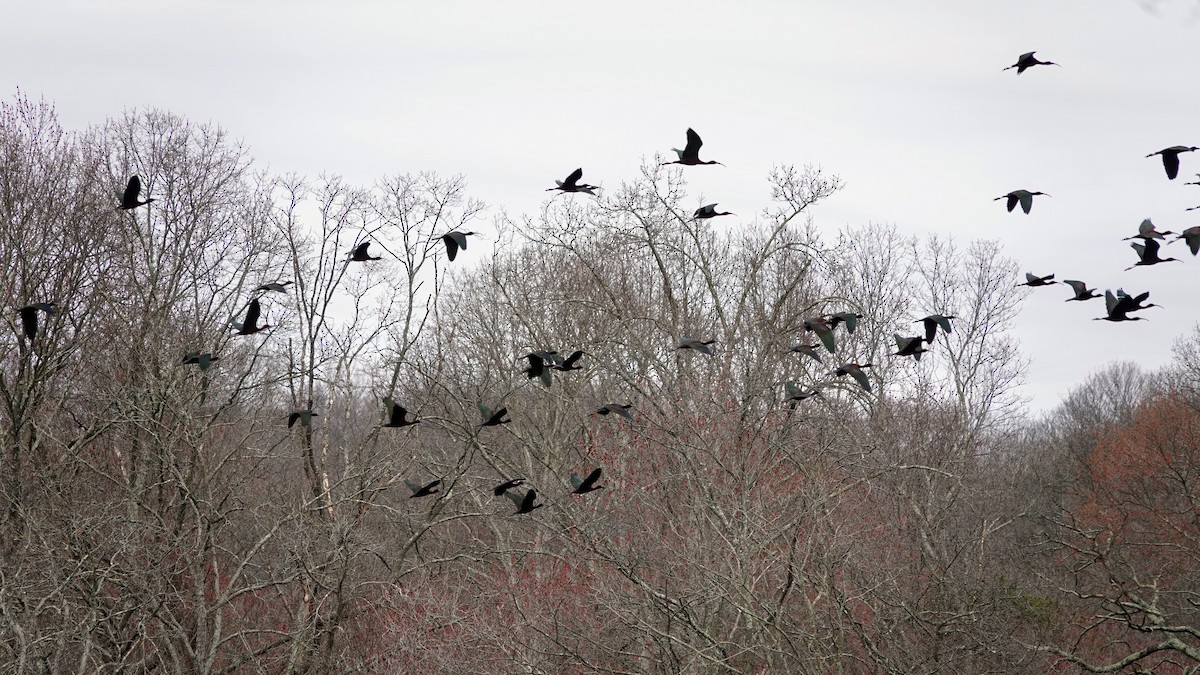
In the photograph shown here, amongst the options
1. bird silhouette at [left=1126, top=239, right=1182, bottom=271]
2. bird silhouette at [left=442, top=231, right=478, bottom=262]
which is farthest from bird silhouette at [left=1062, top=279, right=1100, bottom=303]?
bird silhouette at [left=442, top=231, right=478, bottom=262]

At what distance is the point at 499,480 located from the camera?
74.0 feet

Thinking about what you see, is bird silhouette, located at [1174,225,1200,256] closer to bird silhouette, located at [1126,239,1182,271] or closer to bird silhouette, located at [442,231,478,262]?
bird silhouette, located at [1126,239,1182,271]

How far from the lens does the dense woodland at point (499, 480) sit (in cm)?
1282

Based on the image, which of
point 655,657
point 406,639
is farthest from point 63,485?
point 655,657

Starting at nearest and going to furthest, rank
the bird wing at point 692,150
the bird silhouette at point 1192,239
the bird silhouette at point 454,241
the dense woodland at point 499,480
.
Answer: the bird silhouette at point 1192,239 < the bird silhouette at point 454,241 < the bird wing at point 692,150 < the dense woodland at point 499,480

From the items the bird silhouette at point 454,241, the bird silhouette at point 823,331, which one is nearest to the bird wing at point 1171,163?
the bird silhouette at point 823,331

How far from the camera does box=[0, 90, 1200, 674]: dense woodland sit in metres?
12.8

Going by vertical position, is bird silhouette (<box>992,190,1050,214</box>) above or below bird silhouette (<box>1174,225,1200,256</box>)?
above

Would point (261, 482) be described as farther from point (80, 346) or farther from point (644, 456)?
point (644, 456)

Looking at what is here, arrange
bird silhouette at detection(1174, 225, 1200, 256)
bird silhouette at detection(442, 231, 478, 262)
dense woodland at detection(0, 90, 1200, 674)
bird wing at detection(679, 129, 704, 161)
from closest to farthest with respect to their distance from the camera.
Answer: bird silhouette at detection(1174, 225, 1200, 256) → bird silhouette at detection(442, 231, 478, 262) → bird wing at detection(679, 129, 704, 161) → dense woodland at detection(0, 90, 1200, 674)

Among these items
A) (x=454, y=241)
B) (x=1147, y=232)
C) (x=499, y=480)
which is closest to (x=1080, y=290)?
(x=1147, y=232)

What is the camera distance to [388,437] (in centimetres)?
2066

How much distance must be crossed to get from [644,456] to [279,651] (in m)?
6.23

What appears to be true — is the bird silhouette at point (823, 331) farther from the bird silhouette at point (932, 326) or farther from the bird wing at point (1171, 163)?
the bird wing at point (1171, 163)
